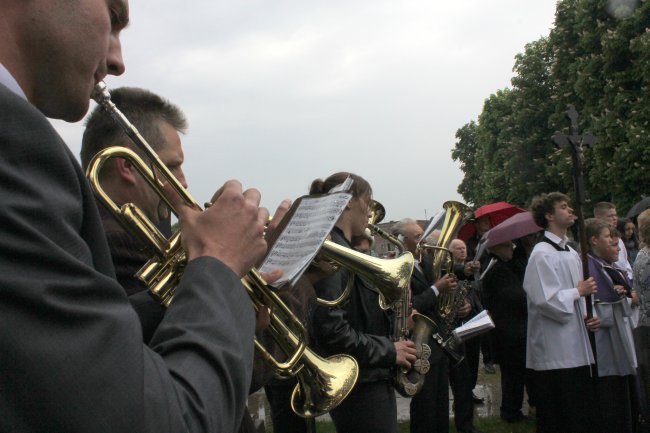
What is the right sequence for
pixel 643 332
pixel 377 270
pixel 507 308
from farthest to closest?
1. pixel 507 308
2. pixel 643 332
3. pixel 377 270

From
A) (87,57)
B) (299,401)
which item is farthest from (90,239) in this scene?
(299,401)

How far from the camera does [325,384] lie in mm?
2562

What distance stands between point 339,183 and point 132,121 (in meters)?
1.85

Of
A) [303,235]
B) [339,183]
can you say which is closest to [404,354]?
[339,183]

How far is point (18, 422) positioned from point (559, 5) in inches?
1096

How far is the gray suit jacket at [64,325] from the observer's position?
795mm

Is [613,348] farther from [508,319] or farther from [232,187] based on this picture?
[232,187]

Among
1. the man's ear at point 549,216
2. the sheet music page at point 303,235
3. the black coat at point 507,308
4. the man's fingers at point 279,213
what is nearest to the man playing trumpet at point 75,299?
the sheet music page at point 303,235

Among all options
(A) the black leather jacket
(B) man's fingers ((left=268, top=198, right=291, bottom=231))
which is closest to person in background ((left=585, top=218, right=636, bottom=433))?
(A) the black leather jacket

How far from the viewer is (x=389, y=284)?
11.8 feet

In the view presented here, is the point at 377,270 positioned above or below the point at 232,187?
below

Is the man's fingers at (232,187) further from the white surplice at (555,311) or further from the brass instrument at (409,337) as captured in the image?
the white surplice at (555,311)

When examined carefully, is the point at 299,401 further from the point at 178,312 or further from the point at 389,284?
the point at 178,312

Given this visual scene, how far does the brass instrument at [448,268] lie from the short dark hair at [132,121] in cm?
375
